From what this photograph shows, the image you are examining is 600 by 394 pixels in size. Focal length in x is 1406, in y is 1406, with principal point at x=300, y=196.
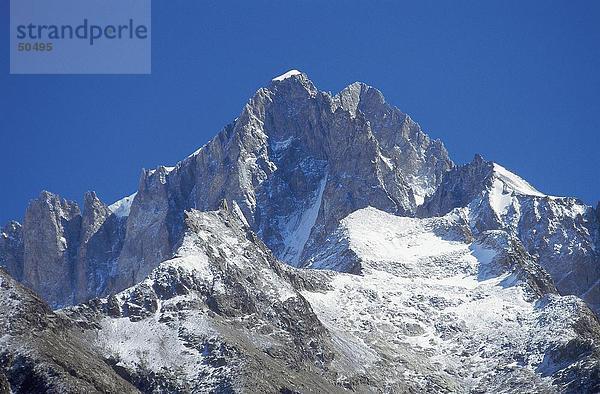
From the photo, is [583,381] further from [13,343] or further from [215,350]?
[13,343]

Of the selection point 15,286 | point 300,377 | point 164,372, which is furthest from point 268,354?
point 15,286

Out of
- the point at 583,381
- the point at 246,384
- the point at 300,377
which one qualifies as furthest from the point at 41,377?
the point at 583,381

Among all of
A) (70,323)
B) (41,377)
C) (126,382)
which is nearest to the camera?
(41,377)

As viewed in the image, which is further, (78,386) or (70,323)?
(70,323)

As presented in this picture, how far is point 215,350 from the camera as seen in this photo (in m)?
189

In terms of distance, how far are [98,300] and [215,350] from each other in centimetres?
2103

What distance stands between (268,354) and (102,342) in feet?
79.0

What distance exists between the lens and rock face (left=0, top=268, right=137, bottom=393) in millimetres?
162625

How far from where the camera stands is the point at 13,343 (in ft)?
552

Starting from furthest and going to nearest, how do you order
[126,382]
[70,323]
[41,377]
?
[70,323], [126,382], [41,377]

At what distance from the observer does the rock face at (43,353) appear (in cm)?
16262

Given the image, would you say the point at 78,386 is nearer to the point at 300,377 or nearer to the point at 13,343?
the point at 13,343

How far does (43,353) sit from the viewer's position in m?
168

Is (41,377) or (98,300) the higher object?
(98,300)
